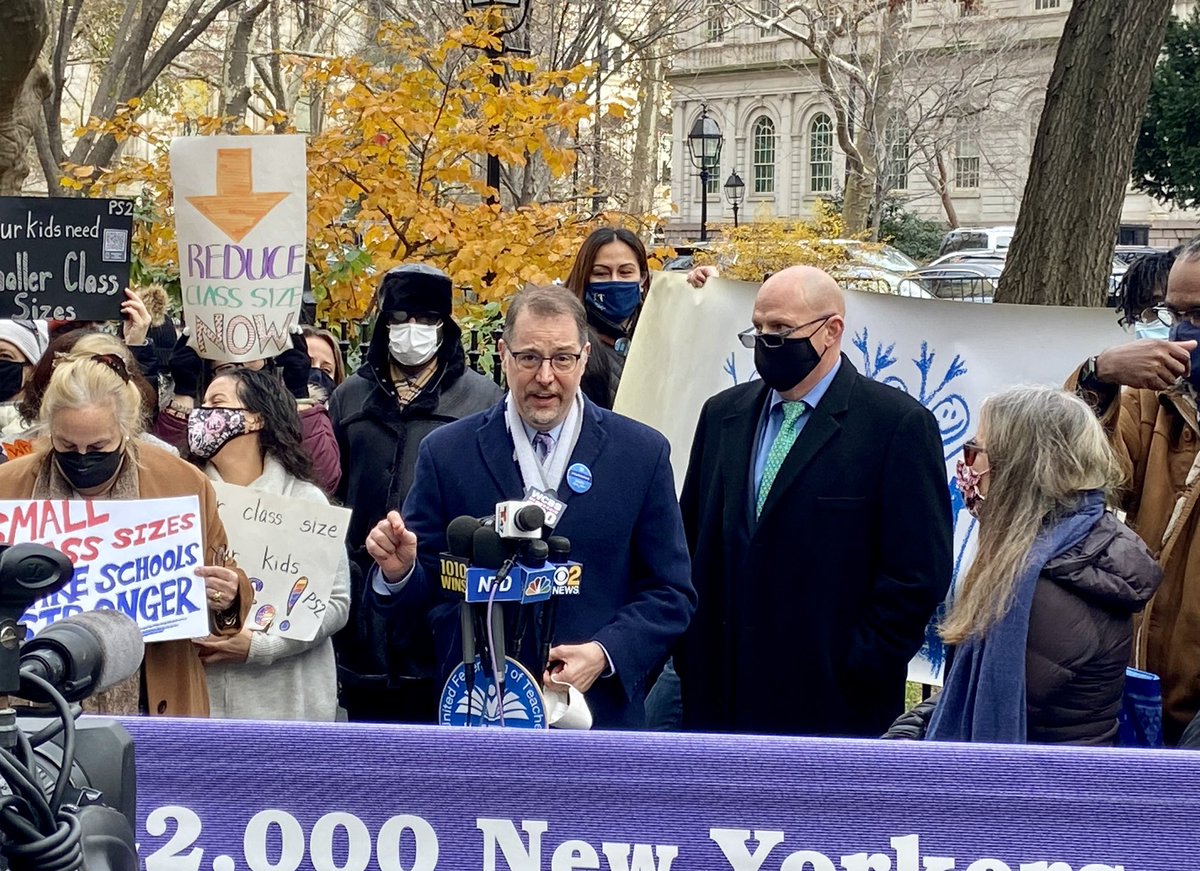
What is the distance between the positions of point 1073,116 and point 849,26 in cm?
2527

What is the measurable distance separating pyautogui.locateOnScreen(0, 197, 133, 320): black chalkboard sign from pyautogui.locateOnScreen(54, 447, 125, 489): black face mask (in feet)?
8.05

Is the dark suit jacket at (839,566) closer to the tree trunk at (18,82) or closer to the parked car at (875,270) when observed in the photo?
the tree trunk at (18,82)

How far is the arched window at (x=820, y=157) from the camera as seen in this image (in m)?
54.4

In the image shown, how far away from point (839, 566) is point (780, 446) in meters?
0.39

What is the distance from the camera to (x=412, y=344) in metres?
5.33

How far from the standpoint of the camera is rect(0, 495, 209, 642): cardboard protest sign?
3986 millimetres

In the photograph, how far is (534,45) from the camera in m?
21.5

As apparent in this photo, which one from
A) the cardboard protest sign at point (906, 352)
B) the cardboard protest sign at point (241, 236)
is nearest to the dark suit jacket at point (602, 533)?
the cardboard protest sign at point (906, 352)

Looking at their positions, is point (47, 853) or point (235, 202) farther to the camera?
point (235, 202)

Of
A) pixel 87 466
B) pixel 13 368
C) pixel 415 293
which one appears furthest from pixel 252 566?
pixel 13 368

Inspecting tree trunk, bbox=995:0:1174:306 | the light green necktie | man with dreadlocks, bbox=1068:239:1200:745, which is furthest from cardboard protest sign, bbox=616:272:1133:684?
tree trunk, bbox=995:0:1174:306

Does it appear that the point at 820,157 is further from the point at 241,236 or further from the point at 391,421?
the point at 391,421

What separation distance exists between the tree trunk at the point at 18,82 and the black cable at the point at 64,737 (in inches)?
329

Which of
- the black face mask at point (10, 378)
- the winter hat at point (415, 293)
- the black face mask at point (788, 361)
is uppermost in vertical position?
the winter hat at point (415, 293)
